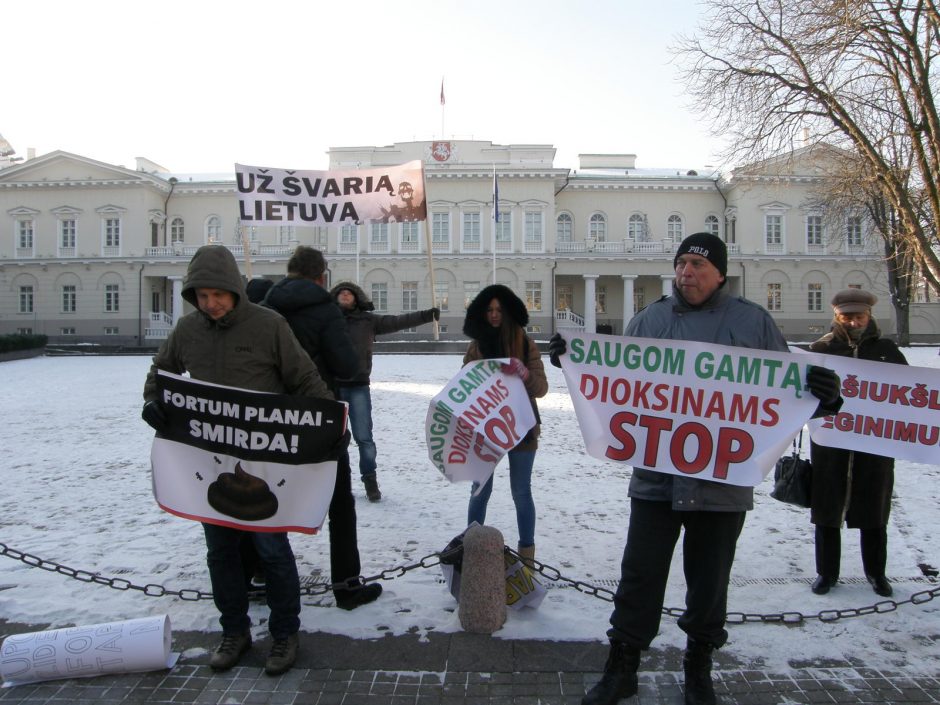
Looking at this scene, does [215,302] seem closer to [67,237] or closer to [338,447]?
[338,447]

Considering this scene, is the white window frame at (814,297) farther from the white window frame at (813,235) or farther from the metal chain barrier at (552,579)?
the metal chain barrier at (552,579)

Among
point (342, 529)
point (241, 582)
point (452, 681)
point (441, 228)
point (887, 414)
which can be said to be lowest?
point (452, 681)

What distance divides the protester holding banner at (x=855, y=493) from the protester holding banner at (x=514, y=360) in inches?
75.5

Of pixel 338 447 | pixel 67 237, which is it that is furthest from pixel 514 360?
pixel 67 237

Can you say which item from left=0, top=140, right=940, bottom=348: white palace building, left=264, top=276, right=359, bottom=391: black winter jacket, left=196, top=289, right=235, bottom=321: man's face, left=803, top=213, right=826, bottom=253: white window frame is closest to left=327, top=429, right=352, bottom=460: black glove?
left=264, top=276, right=359, bottom=391: black winter jacket

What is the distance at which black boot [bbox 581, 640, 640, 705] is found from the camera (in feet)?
10.6

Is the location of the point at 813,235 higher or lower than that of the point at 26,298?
higher

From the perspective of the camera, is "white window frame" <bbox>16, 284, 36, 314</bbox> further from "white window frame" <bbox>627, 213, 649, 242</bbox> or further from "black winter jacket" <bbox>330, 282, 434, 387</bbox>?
"black winter jacket" <bbox>330, 282, 434, 387</bbox>

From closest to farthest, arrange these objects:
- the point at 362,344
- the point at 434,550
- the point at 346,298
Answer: the point at 434,550 < the point at 346,298 < the point at 362,344

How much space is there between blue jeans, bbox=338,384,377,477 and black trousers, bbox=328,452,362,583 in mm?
2130

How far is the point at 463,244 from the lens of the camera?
156ft

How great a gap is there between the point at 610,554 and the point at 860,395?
2.13m

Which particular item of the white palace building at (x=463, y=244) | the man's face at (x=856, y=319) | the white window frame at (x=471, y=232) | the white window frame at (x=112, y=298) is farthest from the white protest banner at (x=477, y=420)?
the white window frame at (x=112, y=298)

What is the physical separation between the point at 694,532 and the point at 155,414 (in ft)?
9.40
